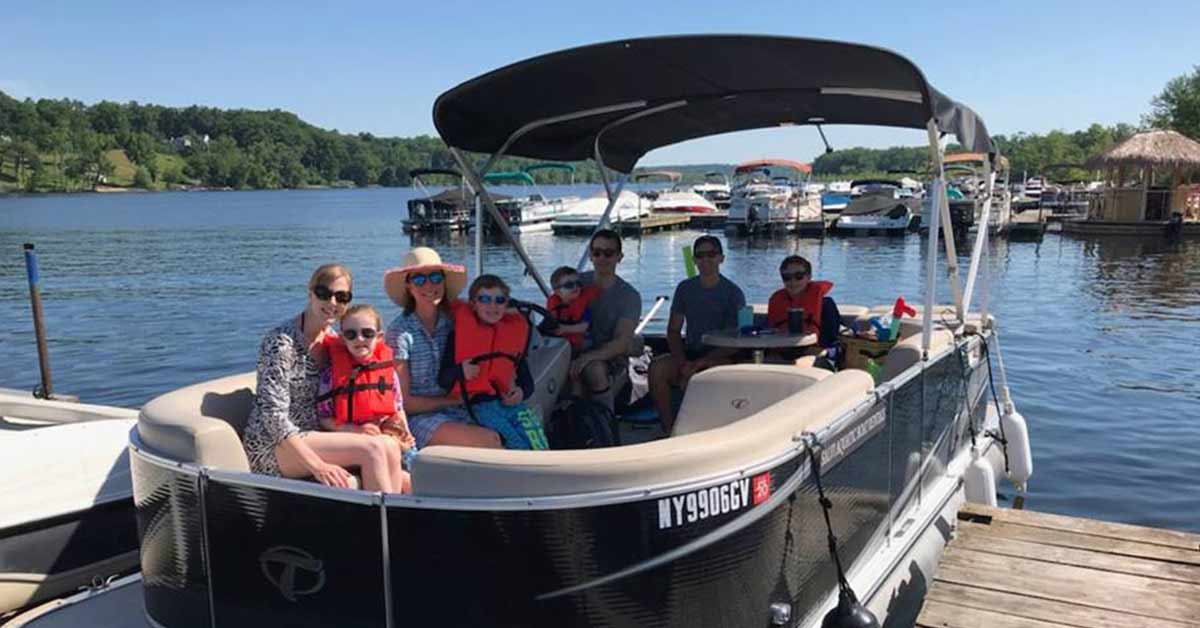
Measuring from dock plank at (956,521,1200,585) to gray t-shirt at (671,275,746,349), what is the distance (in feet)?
6.05

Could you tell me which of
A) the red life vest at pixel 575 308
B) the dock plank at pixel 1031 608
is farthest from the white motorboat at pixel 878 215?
the dock plank at pixel 1031 608

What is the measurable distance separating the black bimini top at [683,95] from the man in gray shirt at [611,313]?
0.87 m

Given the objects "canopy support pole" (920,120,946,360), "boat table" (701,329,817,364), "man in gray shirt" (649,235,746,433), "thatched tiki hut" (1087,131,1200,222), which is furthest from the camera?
"thatched tiki hut" (1087,131,1200,222)

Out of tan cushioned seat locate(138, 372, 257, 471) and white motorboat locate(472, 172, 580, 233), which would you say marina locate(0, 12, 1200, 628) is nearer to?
tan cushioned seat locate(138, 372, 257, 471)

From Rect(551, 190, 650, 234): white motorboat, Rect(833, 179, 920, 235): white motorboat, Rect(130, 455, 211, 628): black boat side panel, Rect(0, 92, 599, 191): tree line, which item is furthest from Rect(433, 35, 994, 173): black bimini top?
Rect(0, 92, 599, 191): tree line

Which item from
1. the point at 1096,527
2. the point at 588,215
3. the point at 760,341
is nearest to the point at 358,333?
the point at 760,341

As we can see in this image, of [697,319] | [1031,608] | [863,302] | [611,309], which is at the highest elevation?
[611,309]

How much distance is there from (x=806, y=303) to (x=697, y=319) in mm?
717

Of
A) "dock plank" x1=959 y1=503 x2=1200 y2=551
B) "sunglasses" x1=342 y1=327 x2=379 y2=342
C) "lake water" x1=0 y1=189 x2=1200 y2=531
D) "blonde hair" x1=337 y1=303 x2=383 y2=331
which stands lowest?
"lake water" x1=0 y1=189 x2=1200 y2=531

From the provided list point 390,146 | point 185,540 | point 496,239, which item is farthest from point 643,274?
point 390,146

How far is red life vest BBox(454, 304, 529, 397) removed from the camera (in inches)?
161

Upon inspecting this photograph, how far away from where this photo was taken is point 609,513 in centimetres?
273

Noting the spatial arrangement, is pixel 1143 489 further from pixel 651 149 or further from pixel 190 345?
pixel 190 345

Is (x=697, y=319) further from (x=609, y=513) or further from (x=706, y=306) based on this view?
(x=609, y=513)
